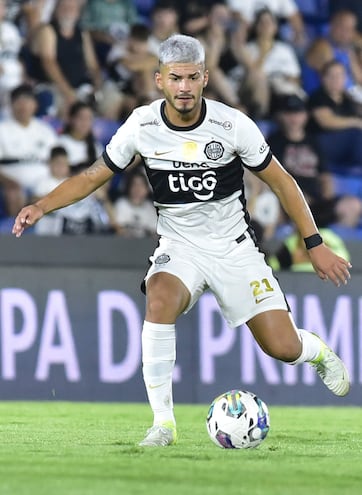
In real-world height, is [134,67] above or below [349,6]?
below

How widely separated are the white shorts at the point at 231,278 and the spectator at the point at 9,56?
6.12 metres

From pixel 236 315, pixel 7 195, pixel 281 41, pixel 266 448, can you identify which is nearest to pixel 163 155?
pixel 236 315

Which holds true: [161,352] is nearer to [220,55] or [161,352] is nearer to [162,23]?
[162,23]

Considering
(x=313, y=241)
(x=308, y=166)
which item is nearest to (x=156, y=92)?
(x=308, y=166)

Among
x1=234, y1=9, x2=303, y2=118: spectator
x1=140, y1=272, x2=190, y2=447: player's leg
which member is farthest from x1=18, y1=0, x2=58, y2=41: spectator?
x1=140, y1=272, x2=190, y2=447: player's leg

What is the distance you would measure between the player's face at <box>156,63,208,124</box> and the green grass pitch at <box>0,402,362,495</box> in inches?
70.9

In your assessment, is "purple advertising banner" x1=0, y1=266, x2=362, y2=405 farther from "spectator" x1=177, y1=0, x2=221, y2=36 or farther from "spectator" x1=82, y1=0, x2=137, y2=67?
"spectator" x1=177, y1=0, x2=221, y2=36

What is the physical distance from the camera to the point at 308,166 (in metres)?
14.2

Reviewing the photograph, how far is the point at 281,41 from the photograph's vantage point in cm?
1531

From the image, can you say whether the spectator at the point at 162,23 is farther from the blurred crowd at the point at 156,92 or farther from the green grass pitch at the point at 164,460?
the green grass pitch at the point at 164,460

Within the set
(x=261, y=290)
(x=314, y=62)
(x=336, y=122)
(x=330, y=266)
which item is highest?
(x=314, y=62)

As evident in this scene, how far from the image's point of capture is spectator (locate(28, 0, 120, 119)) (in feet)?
43.7

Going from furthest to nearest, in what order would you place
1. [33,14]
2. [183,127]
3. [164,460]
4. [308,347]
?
[33,14] → [308,347] → [183,127] → [164,460]

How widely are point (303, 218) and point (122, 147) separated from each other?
106 centimetres
